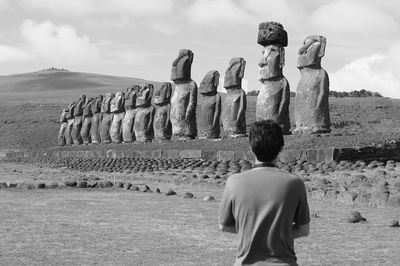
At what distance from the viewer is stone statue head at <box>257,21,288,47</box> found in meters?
21.0

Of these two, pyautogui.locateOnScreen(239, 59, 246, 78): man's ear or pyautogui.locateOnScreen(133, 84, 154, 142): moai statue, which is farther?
pyautogui.locateOnScreen(133, 84, 154, 142): moai statue

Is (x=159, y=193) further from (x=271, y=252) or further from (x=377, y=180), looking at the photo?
(x=271, y=252)

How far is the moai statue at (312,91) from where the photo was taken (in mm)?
19406

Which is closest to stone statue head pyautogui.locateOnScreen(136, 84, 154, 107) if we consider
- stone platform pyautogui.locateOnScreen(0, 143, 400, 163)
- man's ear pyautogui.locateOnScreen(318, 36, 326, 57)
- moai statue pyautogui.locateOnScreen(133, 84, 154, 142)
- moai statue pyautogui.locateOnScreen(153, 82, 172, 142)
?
moai statue pyautogui.locateOnScreen(133, 84, 154, 142)

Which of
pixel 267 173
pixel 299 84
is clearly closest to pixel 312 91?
pixel 299 84

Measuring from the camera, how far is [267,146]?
392 cm

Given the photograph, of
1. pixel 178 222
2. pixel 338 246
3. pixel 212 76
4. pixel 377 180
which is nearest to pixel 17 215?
pixel 178 222

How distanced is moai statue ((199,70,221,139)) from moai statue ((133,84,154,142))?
561cm

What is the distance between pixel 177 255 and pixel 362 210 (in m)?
4.15

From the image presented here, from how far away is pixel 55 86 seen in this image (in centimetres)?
9381

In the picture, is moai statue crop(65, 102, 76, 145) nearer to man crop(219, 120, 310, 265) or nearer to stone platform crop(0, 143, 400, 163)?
stone platform crop(0, 143, 400, 163)

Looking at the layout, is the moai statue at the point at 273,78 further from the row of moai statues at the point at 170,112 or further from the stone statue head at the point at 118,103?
the stone statue head at the point at 118,103

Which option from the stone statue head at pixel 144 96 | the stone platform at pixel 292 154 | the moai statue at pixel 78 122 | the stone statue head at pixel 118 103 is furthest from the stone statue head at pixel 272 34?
the moai statue at pixel 78 122

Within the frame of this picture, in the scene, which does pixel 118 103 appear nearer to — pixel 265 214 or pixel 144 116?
pixel 144 116
